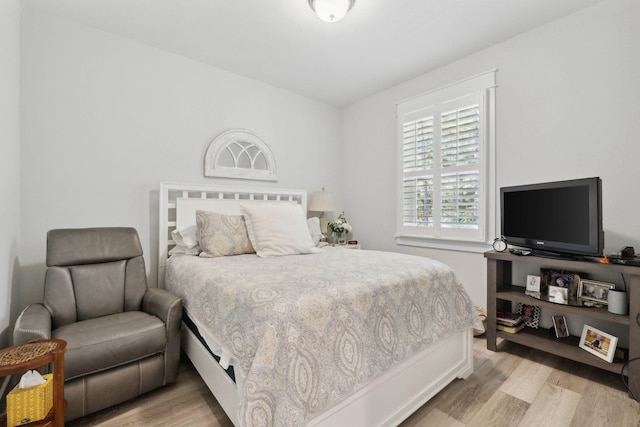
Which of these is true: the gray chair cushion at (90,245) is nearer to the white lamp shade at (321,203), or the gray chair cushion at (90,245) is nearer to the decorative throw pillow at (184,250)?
the decorative throw pillow at (184,250)

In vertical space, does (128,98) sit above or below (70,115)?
above

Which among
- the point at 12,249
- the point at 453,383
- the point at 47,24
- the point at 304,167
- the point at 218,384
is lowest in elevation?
the point at 453,383

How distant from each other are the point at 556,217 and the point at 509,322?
0.92 metres

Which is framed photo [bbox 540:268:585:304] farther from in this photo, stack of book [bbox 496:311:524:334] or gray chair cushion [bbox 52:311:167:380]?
gray chair cushion [bbox 52:311:167:380]

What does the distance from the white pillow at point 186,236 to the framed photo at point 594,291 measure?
308 cm

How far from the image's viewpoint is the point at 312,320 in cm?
118

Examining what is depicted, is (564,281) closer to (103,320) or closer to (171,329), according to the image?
(171,329)

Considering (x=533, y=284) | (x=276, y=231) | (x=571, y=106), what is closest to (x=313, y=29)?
(x=276, y=231)

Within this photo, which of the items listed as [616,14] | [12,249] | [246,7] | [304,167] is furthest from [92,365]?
[616,14]

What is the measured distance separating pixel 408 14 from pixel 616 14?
1.50 metres

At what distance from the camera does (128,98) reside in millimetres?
2570

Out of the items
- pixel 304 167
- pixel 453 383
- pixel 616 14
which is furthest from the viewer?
pixel 304 167

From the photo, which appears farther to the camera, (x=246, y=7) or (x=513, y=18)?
(x=513, y=18)

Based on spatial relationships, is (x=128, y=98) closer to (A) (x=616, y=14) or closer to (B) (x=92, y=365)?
(B) (x=92, y=365)
